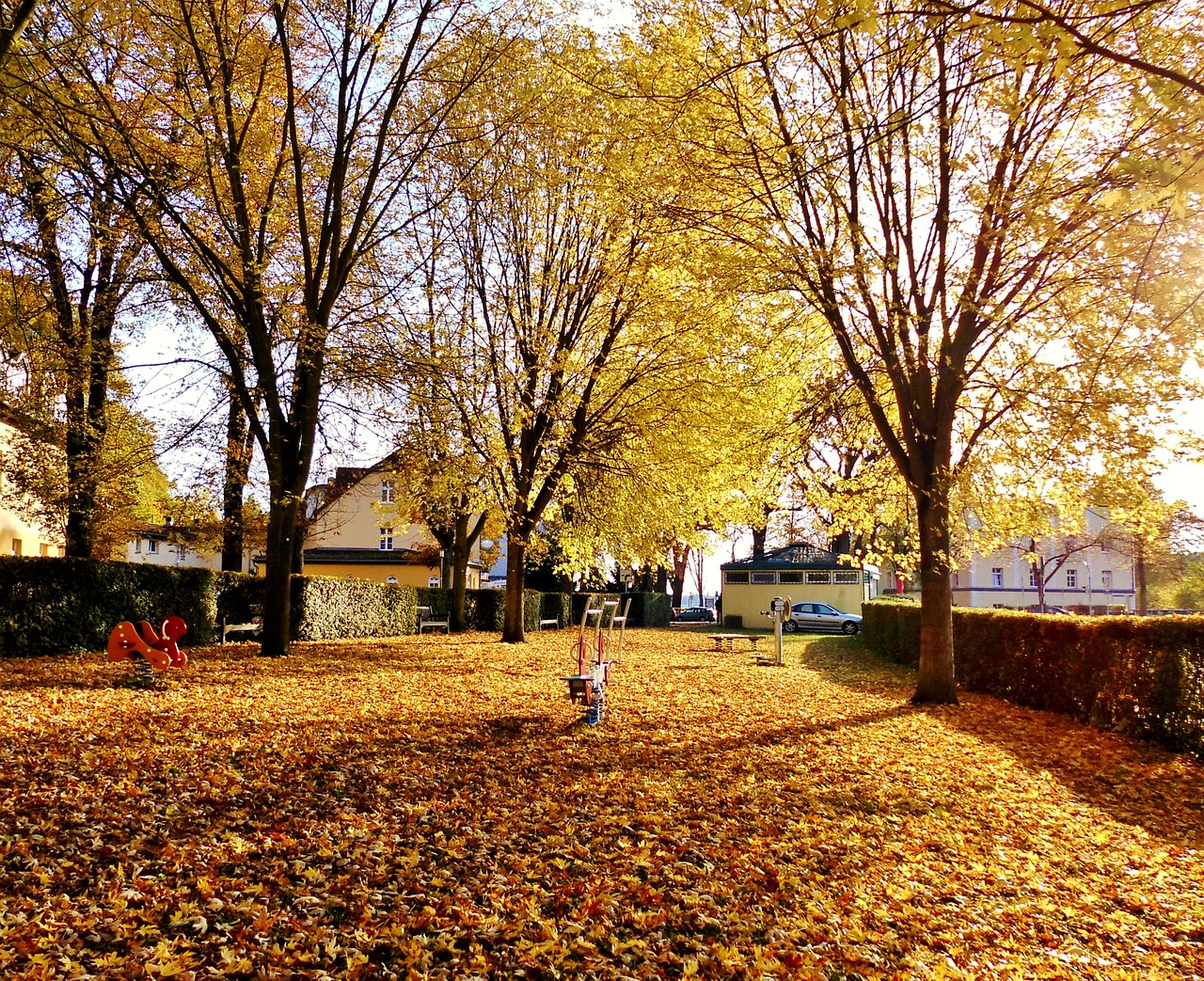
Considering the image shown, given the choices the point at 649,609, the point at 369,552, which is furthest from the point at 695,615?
the point at 369,552

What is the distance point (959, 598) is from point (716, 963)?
250ft

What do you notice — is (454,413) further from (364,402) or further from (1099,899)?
(1099,899)

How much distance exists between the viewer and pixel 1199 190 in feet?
12.5

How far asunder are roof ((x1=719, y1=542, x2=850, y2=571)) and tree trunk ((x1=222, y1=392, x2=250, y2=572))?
25.4 meters

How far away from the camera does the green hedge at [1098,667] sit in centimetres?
877

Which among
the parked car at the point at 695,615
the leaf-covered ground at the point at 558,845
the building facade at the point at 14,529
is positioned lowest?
the parked car at the point at 695,615

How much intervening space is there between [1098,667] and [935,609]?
2158 mm

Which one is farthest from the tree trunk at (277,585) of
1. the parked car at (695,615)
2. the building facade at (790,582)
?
the parked car at (695,615)

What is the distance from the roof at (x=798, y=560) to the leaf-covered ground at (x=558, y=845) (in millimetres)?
29939

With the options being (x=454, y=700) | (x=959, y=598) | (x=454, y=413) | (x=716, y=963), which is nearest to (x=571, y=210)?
(x=454, y=413)

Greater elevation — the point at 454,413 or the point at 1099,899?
the point at 454,413

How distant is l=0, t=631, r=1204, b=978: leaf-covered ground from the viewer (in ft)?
12.2

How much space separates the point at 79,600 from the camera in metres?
12.7

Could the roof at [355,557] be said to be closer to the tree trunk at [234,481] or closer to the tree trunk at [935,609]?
the tree trunk at [234,481]
